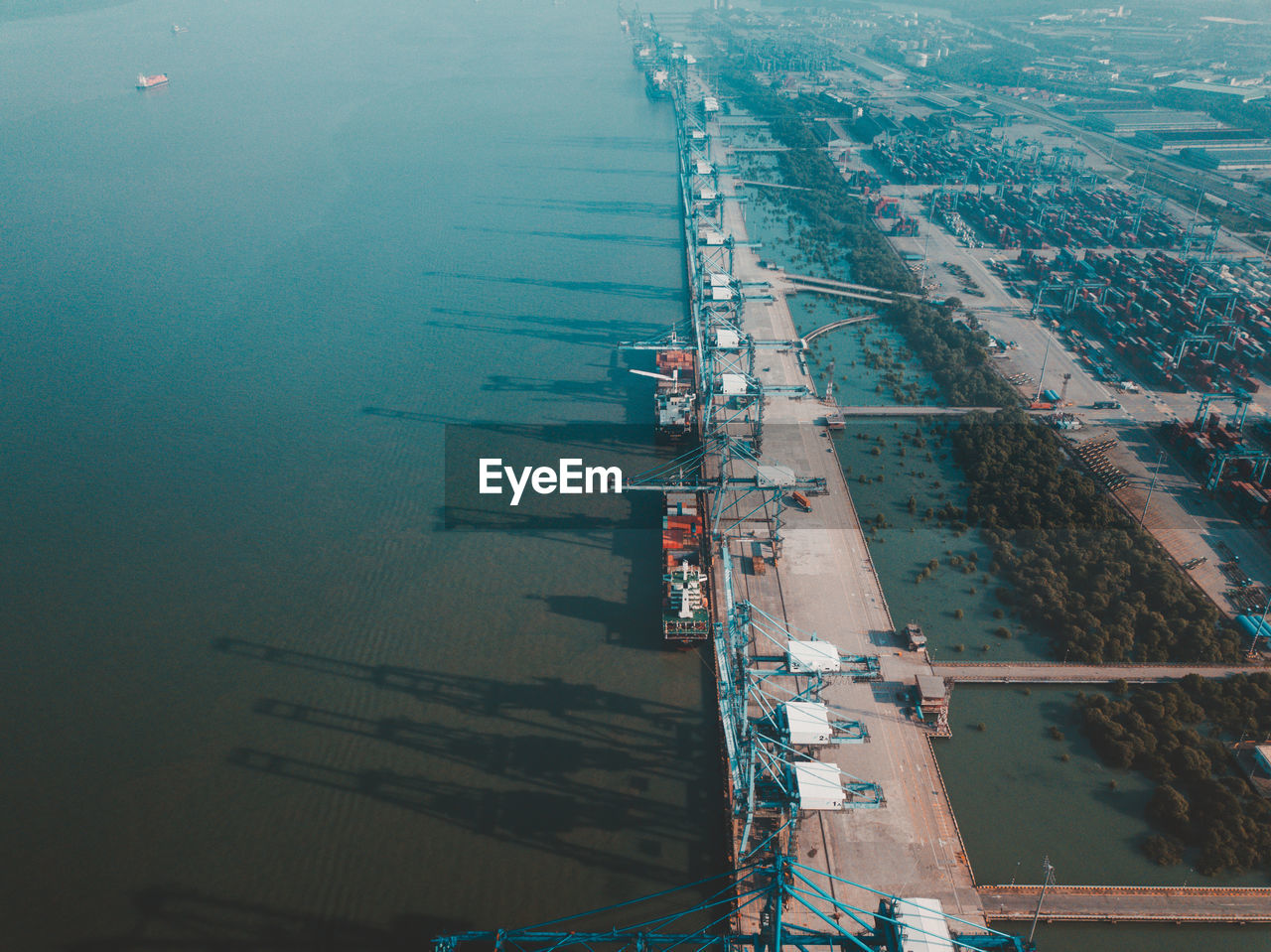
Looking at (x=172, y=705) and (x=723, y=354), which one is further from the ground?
(x=723, y=354)

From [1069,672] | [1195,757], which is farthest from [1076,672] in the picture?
[1195,757]

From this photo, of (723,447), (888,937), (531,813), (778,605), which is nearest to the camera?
(888,937)

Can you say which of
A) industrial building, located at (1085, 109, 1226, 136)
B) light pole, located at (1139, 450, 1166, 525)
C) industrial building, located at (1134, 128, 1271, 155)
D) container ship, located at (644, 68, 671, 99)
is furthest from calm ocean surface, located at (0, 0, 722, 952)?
industrial building, located at (1085, 109, 1226, 136)

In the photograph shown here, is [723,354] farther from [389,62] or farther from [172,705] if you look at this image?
[389,62]

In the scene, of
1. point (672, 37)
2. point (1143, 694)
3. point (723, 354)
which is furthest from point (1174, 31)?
point (1143, 694)

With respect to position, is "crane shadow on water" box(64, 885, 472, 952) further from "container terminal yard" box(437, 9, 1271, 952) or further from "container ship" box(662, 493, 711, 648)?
"container ship" box(662, 493, 711, 648)
